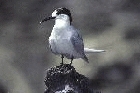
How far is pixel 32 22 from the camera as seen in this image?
846 cm

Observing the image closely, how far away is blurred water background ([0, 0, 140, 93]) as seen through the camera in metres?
8.02

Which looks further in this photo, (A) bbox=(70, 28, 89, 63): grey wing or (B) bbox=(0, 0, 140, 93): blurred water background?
(B) bbox=(0, 0, 140, 93): blurred water background

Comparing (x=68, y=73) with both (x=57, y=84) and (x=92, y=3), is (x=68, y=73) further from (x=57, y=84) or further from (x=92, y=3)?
(x=92, y=3)

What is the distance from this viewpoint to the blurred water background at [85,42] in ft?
26.3

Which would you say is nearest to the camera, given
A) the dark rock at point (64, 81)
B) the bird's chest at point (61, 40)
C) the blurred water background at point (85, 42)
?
the dark rock at point (64, 81)

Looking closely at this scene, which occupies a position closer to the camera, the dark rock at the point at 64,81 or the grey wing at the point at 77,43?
the dark rock at the point at 64,81

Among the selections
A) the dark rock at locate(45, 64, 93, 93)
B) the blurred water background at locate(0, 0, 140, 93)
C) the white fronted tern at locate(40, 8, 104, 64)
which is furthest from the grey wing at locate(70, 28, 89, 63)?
the blurred water background at locate(0, 0, 140, 93)

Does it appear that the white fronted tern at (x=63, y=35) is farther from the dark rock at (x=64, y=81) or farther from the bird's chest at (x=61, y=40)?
the dark rock at (x=64, y=81)

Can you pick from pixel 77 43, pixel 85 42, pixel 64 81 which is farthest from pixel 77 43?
pixel 85 42

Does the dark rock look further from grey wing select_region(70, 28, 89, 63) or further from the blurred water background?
the blurred water background

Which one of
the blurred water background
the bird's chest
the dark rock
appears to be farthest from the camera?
the blurred water background

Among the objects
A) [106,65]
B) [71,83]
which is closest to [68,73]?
[71,83]

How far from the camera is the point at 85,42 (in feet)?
26.7

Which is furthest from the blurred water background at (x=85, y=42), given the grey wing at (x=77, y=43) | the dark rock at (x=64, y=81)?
the dark rock at (x=64, y=81)
